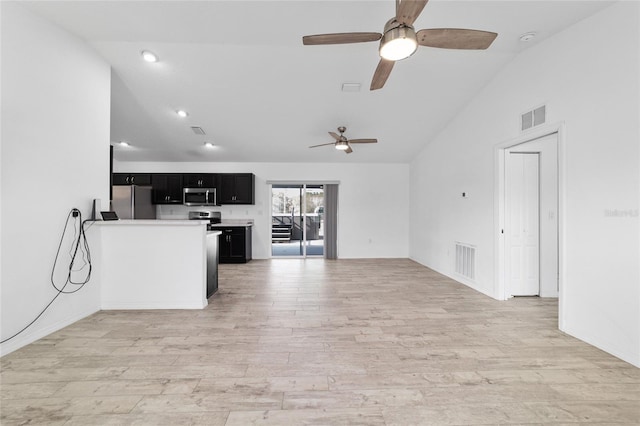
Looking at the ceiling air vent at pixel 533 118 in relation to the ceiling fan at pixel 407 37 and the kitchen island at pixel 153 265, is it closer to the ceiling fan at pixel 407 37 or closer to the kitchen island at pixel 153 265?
the ceiling fan at pixel 407 37

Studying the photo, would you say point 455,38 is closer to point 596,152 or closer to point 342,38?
point 342,38

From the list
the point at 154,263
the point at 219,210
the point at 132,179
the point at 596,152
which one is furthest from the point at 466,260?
the point at 132,179

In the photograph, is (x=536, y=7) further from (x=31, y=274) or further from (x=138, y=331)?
(x=31, y=274)

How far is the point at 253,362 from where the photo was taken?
7.35 feet

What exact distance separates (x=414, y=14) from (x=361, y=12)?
1026mm

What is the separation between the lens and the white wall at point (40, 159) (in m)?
2.42

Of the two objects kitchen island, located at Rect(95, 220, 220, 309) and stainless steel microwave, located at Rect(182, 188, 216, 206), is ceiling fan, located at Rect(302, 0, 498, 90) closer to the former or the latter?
kitchen island, located at Rect(95, 220, 220, 309)

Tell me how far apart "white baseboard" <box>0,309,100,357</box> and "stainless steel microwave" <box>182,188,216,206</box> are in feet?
12.9

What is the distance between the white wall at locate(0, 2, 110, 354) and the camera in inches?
95.3

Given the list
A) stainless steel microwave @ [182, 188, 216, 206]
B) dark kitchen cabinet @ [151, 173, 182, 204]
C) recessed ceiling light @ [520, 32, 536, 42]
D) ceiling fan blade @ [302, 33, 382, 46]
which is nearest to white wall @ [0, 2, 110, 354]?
ceiling fan blade @ [302, 33, 382, 46]

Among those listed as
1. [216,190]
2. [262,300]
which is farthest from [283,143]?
[262,300]

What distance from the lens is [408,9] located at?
6.33 ft

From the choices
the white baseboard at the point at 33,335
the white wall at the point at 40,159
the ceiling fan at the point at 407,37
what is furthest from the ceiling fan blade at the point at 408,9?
the white baseboard at the point at 33,335

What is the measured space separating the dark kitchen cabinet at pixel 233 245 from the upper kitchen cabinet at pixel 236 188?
739 millimetres
